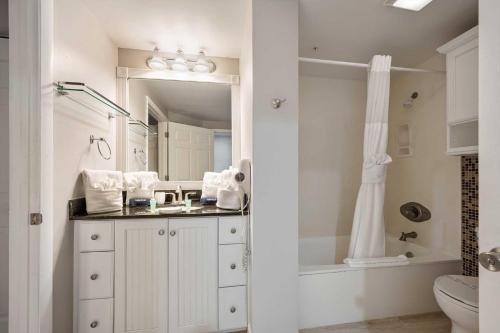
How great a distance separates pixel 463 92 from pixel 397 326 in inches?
72.8

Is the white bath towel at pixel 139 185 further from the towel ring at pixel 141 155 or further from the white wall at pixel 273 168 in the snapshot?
the white wall at pixel 273 168

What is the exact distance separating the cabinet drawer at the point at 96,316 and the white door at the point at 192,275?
0.39 metres

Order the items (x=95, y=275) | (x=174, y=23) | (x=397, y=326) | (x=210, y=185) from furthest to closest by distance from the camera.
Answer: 1. (x=210, y=185)
2. (x=174, y=23)
3. (x=397, y=326)
4. (x=95, y=275)

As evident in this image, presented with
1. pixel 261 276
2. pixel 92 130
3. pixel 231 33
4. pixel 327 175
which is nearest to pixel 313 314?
pixel 261 276

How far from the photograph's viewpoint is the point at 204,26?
1884 mm

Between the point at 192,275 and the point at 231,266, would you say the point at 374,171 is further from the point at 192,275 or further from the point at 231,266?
the point at 192,275

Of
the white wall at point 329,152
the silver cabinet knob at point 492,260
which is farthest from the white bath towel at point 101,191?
the silver cabinet knob at point 492,260

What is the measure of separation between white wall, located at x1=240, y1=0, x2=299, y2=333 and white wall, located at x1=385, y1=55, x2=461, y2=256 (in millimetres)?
1607

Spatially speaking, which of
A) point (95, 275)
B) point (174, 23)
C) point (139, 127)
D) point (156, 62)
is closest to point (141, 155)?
point (139, 127)

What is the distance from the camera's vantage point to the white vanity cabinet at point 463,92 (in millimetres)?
1604

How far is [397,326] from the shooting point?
68.8 inches

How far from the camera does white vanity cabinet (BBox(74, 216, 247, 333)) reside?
1.51 m

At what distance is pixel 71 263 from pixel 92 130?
3.23 ft

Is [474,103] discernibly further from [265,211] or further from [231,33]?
[231,33]
